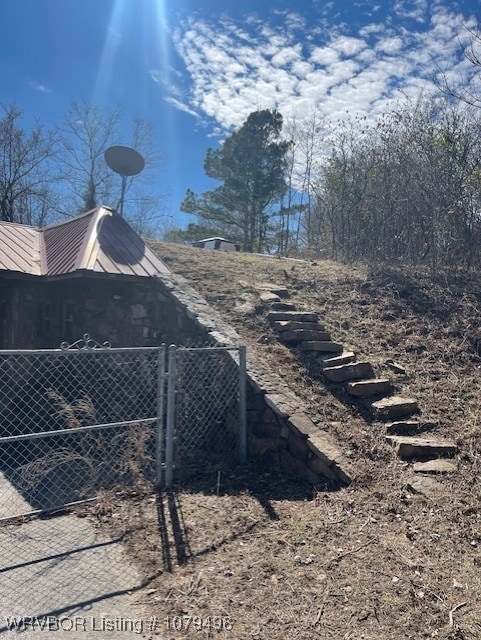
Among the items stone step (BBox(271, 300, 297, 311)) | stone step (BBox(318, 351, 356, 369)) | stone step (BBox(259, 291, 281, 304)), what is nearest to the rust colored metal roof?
stone step (BBox(259, 291, 281, 304))

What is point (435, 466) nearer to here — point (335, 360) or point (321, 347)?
point (335, 360)

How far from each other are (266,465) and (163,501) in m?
1.28

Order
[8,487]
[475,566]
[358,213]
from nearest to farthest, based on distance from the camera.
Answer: [475,566] < [8,487] < [358,213]

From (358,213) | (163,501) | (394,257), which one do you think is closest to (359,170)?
(358,213)

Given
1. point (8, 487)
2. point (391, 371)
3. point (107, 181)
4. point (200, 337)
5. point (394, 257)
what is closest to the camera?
point (8, 487)

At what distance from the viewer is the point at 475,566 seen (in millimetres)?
2785

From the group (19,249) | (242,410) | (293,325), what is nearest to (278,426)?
(242,410)

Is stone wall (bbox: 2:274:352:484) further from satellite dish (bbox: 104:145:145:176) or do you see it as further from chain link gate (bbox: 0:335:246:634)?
satellite dish (bbox: 104:145:145:176)

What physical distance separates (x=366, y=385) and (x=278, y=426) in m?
1.16

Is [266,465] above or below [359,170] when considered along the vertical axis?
below

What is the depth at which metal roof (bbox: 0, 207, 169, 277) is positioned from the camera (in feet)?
22.5

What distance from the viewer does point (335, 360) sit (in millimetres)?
5672

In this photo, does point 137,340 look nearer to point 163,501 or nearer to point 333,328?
point 333,328

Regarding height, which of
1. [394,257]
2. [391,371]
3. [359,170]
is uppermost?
[359,170]
